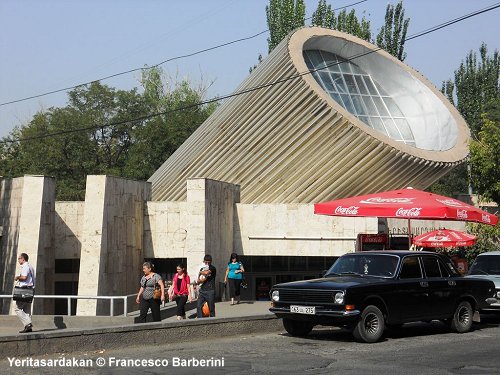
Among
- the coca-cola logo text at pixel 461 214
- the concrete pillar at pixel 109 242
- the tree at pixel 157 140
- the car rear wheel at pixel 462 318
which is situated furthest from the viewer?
the tree at pixel 157 140

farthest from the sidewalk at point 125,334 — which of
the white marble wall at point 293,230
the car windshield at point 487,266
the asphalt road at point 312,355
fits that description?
the white marble wall at point 293,230

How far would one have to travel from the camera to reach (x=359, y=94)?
31.5 m

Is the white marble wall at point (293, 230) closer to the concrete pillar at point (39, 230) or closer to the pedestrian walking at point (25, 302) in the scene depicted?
the concrete pillar at point (39, 230)

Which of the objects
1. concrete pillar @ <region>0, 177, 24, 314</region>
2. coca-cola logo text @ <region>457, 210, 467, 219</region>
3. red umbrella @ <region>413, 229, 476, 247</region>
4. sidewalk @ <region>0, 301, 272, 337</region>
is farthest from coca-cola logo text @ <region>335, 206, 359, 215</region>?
concrete pillar @ <region>0, 177, 24, 314</region>

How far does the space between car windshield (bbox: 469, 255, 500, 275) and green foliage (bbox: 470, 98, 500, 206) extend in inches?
335

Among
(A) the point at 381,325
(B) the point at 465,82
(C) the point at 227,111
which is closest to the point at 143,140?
(B) the point at 465,82

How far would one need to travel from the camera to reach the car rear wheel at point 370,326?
12.8m

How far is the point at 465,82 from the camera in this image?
172 ft

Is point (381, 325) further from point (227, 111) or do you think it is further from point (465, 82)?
point (465, 82)

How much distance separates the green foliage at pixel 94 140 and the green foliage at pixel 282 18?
7.45 metres

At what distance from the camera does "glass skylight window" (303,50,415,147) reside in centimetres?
3056

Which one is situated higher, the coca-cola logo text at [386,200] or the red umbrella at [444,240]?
the coca-cola logo text at [386,200]

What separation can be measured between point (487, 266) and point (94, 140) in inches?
1631

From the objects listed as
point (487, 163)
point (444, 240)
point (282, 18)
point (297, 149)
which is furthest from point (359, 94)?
point (282, 18)
